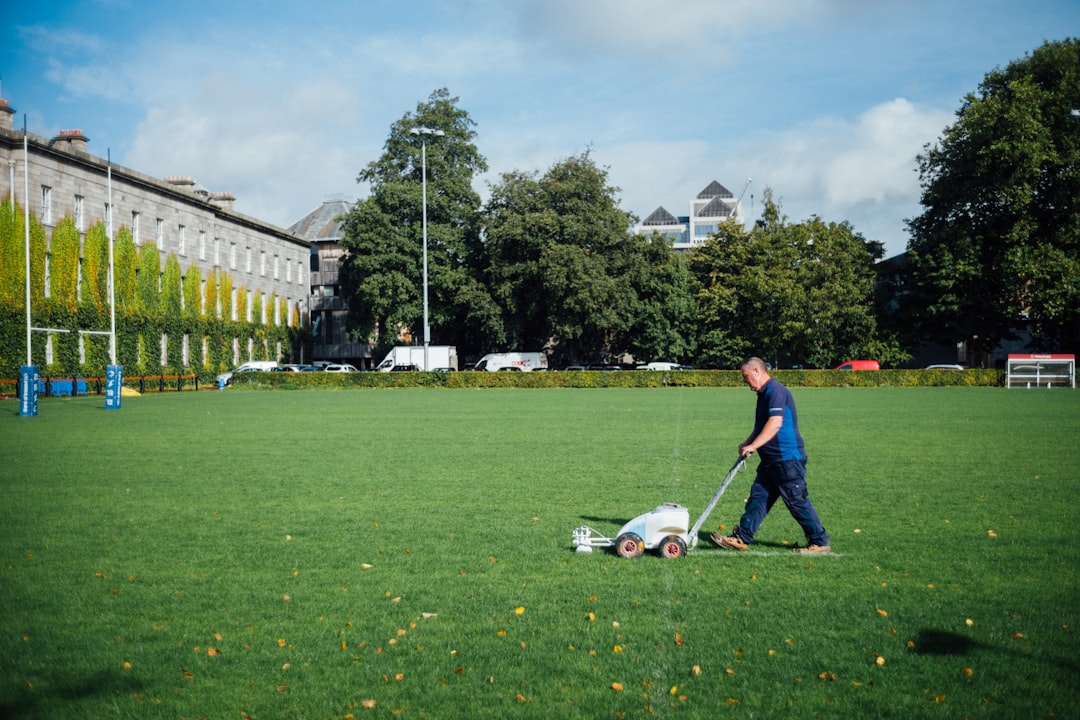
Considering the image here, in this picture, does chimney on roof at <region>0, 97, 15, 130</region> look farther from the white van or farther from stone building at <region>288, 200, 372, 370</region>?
stone building at <region>288, 200, 372, 370</region>

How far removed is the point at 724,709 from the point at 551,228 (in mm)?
56609

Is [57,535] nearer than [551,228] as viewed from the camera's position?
Yes

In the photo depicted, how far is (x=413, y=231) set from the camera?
6362cm

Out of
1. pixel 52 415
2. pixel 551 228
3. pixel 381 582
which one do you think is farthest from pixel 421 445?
pixel 551 228

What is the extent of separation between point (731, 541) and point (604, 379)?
45138mm

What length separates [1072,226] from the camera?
4850 cm

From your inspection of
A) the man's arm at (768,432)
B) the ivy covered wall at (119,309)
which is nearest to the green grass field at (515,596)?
the man's arm at (768,432)

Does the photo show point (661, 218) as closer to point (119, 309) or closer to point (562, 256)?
point (562, 256)

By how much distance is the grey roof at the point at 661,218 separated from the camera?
148500 millimetres

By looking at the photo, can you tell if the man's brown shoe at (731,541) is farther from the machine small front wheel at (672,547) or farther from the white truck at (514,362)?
the white truck at (514,362)

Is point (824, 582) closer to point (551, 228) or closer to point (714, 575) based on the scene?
point (714, 575)

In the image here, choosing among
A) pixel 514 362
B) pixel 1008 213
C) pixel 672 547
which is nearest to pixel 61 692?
pixel 672 547

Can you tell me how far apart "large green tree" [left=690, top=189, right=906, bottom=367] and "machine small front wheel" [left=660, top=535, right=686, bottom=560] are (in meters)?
53.5

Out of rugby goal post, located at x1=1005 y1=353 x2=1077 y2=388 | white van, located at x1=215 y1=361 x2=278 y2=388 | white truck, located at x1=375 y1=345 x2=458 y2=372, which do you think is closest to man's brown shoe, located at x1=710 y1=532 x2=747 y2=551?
rugby goal post, located at x1=1005 y1=353 x2=1077 y2=388
